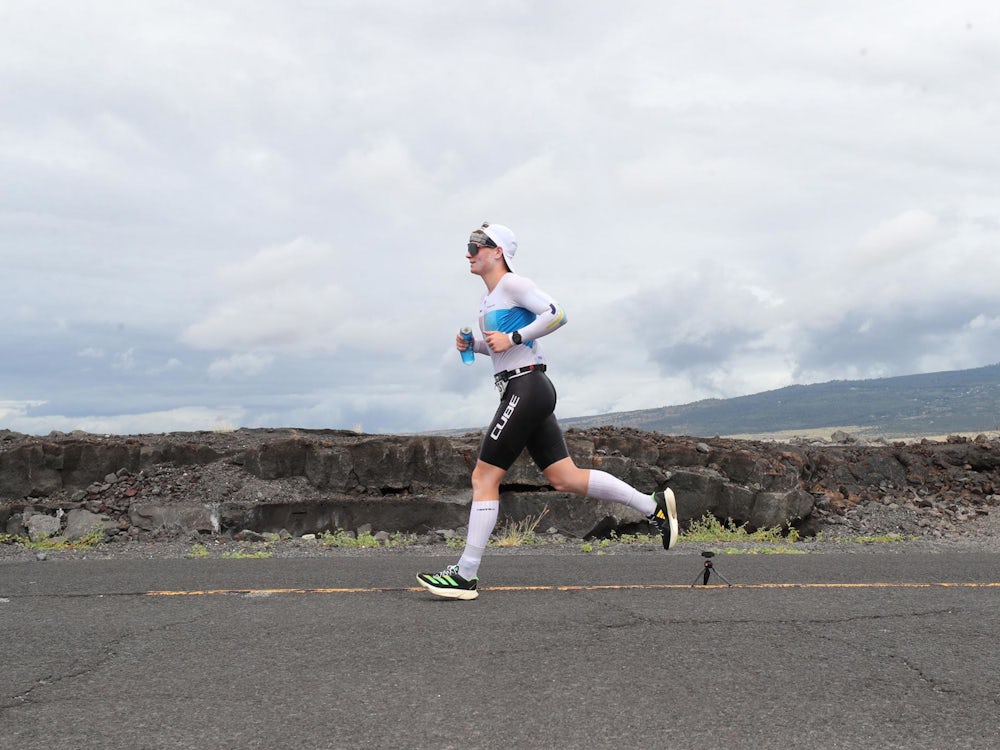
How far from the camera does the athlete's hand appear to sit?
612cm

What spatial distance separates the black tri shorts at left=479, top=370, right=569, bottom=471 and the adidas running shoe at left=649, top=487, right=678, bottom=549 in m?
0.97

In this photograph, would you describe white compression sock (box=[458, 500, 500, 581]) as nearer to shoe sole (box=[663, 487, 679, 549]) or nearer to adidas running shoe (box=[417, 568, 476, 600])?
adidas running shoe (box=[417, 568, 476, 600])

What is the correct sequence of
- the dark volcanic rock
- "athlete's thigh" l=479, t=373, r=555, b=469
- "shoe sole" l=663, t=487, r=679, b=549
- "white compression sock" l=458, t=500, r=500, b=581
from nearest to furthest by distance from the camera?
"white compression sock" l=458, t=500, r=500, b=581
"athlete's thigh" l=479, t=373, r=555, b=469
"shoe sole" l=663, t=487, r=679, b=549
the dark volcanic rock

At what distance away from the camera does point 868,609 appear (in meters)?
5.47

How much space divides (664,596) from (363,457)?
858 cm

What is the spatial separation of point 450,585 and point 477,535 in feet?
1.37

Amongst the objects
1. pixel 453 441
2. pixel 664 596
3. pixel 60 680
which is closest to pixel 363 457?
pixel 453 441

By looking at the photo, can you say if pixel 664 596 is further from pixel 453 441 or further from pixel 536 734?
pixel 453 441

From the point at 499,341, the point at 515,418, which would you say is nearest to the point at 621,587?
the point at 515,418

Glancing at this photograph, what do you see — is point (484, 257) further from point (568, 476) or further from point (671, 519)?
point (671, 519)

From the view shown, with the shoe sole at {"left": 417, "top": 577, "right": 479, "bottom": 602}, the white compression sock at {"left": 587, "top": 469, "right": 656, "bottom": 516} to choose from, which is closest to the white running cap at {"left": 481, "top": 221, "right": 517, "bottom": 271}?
the white compression sock at {"left": 587, "top": 469, "right": 656, "bottom": 516}

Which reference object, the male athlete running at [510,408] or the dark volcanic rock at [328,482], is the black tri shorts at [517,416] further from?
the dark volcanic rock at [328,482]

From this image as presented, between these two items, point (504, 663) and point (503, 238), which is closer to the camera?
point (504, 663)

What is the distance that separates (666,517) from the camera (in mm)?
6695
